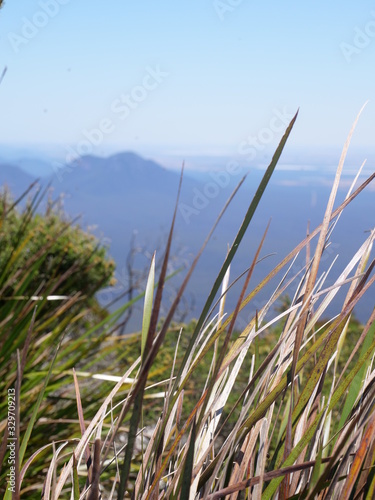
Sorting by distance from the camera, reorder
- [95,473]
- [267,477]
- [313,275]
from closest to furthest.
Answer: [95,473]
[267,477]
[313,275]

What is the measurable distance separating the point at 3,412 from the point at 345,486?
149 cm

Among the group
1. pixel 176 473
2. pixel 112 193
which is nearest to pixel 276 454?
pixel 176 473

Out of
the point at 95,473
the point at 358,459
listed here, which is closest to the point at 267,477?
the point at 358,459

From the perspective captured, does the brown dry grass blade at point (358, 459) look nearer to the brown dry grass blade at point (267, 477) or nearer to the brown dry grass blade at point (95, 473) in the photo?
the brown dry grass blade at point (267, 477)

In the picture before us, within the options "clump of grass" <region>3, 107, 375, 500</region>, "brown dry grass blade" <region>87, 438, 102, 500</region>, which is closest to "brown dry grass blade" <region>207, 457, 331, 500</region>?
"clump of grass" <region>3, 107, 375, 500</region>

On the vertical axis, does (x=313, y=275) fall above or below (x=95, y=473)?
above

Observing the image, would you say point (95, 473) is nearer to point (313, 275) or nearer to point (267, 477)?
point (267, 477)

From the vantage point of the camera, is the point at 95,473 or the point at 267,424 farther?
the point at 267,424

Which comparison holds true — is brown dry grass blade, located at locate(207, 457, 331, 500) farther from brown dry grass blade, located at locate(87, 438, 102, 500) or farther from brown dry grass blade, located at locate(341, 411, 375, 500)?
brown dry grass blade, located at locate(87, 438, 102, 500)

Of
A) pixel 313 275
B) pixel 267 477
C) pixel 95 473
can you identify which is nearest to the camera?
pixel 95 473

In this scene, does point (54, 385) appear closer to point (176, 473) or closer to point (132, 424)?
point (176, 473)

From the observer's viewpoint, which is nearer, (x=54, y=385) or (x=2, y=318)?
(x=54, y=385)

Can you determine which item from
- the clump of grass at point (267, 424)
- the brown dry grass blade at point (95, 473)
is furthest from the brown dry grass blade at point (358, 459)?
the brown dry grass blade at point (95, 473)

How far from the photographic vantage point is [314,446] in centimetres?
78
